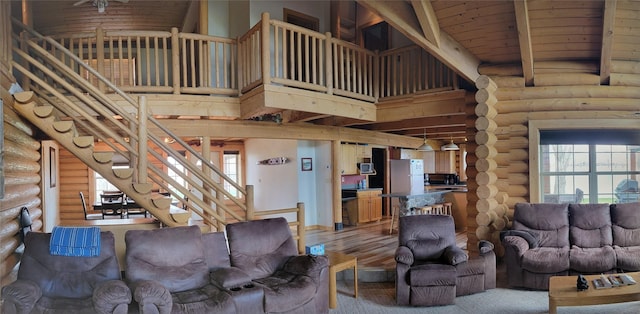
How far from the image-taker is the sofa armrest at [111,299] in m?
3.01

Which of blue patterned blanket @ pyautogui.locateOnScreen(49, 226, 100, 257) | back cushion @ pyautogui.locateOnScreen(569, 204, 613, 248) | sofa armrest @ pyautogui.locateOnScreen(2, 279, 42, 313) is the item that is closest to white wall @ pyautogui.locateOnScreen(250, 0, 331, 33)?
blue patterned blanket @ pyautogui.locateOnScreen(49, 226, 100, 257)

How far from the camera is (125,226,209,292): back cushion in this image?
356cm

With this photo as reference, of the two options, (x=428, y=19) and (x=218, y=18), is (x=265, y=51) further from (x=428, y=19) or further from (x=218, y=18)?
(x=218, y=18)

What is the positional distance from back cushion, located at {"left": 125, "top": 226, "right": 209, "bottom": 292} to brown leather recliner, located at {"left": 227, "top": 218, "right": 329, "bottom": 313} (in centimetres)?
38

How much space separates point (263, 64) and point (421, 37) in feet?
6.40

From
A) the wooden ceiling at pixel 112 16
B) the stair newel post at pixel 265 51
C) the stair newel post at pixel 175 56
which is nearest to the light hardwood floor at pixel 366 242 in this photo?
the stair newel post at pixel 265 51

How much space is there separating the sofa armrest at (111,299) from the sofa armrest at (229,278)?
0.77 meters

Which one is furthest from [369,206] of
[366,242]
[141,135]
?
[141,135]

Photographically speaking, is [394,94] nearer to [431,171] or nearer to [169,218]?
[169,218]

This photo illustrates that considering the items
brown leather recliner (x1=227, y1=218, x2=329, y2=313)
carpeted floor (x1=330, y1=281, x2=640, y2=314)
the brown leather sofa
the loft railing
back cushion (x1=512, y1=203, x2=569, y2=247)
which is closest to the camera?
brown leather recliner (x1=227, y1=218, x2=329, y2=313)

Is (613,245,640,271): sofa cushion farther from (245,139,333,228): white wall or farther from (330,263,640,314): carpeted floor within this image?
(245,139,333,228): white wall

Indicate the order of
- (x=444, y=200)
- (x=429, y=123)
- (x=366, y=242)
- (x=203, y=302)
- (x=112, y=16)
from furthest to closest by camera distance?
1. (x=444, y=200)
2. (x=112, y=16)
3. (x=429, y=123)
4. (x=366, y=242)
5. (x=203, y=302)

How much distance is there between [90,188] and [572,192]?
33.2 feet

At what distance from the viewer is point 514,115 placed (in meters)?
5.74
